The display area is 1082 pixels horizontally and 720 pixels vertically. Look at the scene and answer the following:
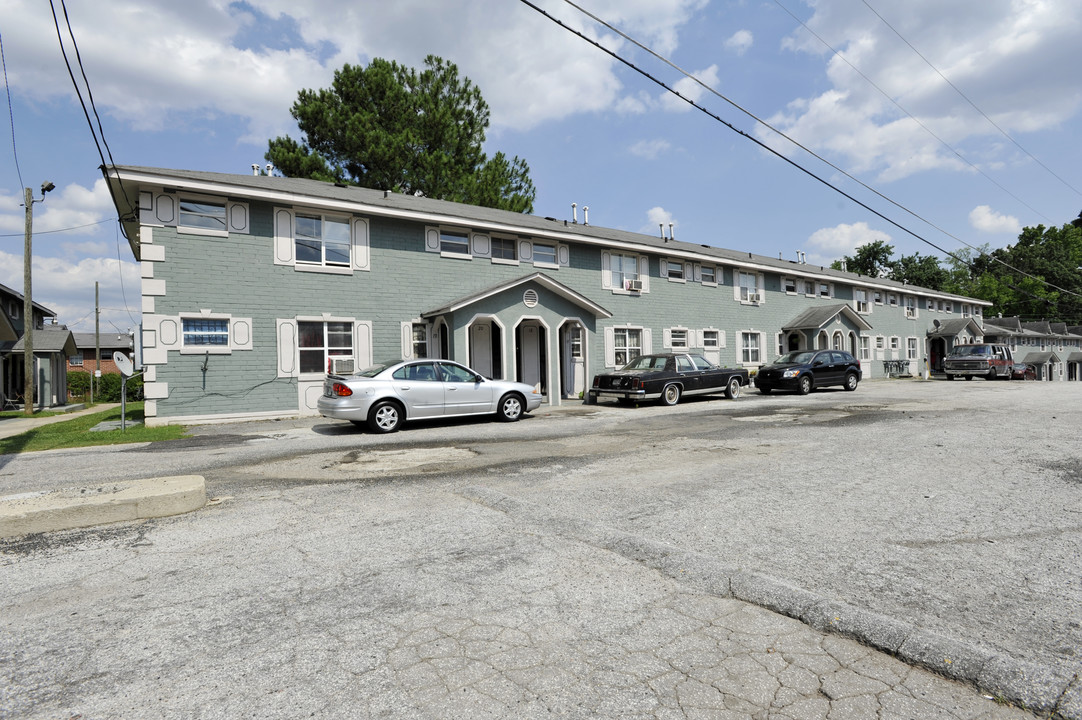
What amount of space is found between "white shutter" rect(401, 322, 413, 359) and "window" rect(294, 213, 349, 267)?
2.43 meters

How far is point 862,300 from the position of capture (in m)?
34.8

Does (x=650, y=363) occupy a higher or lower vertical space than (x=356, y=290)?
lower

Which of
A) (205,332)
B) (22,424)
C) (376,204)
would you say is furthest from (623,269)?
(22,424)

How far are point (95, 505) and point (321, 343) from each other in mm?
11061

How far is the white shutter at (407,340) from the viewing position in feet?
55.8

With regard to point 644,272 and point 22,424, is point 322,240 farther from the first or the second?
point 644,272

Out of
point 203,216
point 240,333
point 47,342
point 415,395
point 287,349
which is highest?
point 203,216

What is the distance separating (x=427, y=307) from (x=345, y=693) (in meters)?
15.6

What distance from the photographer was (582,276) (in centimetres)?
2131

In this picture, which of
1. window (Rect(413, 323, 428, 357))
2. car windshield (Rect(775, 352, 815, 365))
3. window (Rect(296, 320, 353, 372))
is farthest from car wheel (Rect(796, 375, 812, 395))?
window (Rect(296, 320, 353, 372))

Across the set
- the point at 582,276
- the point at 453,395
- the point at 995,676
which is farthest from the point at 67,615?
the point at 582,276

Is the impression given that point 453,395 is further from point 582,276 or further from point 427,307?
point 582,276

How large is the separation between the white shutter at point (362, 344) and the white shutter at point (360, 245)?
64.8 inches

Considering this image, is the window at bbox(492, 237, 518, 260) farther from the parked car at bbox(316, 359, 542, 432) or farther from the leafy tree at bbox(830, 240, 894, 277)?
the leafy tree at bbox(830, 240, 894, 277)
